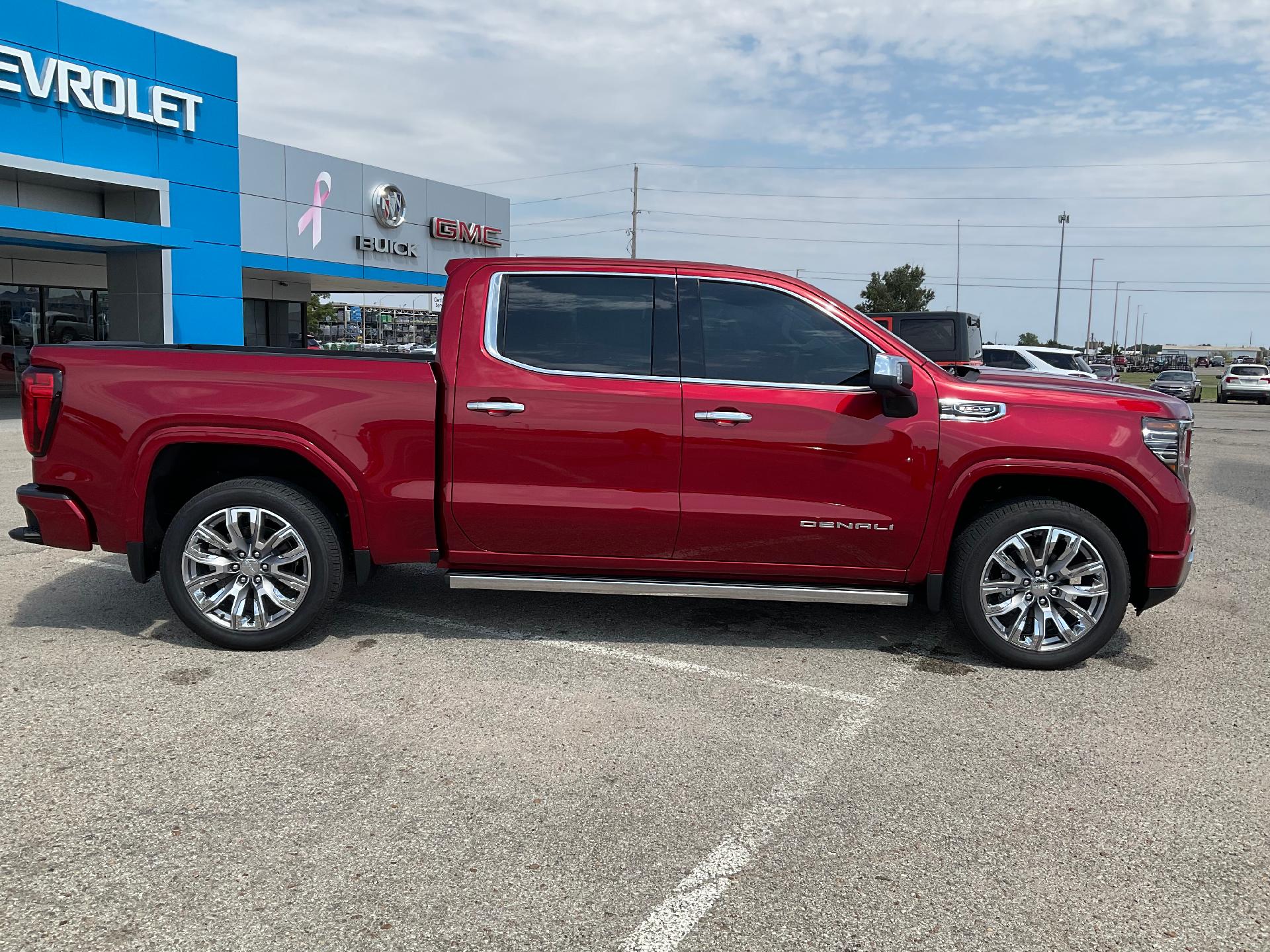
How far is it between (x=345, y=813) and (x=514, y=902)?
0.80 meters

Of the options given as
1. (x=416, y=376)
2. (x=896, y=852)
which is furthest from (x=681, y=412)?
(x=896, y=852)

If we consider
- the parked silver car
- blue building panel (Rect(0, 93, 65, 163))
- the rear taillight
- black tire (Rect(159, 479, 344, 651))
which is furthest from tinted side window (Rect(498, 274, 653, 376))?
the parked silver car

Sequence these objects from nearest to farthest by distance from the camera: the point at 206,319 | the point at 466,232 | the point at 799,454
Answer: the point at 799,454
the point at 206,319
the point at 466,232

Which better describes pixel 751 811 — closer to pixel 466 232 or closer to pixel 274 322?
pixel 466 232

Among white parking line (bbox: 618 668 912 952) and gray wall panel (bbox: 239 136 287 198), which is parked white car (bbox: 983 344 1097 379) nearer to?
white parking line (bbox: 618 668 912 952)

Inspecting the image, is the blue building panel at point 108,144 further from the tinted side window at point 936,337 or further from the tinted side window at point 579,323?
the tinted side window at point 579,323

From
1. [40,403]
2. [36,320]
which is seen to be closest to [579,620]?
[40,403]

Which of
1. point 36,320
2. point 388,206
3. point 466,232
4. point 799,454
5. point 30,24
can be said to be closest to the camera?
point 799,454

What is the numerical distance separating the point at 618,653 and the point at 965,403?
211cm

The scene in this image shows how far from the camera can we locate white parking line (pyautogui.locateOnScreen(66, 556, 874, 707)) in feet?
15.1

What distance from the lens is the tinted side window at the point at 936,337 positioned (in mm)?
15742

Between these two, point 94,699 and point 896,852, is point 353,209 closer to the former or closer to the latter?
point 94,699

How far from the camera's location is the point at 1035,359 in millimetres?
20516

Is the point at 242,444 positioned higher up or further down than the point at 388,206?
further down
